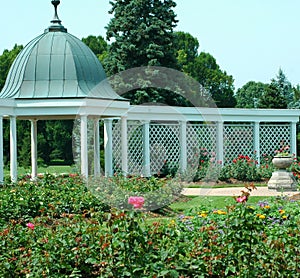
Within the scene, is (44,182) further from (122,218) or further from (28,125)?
A: (28,125)

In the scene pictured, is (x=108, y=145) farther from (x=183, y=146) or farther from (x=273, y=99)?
(x=273, y=99)

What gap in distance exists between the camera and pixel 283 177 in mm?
15578

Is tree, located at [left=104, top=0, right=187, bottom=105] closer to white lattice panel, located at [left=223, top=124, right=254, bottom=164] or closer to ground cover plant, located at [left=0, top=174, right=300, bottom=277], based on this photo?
white lattice panel, located at [left=223, top=124, right=254, bottom=164]

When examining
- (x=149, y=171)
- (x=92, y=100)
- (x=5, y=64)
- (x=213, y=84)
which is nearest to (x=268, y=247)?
(x=92, y=100)

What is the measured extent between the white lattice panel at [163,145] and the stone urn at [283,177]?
187 inches

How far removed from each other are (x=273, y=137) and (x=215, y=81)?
22594 millimetres

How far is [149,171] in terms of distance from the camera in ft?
63.4

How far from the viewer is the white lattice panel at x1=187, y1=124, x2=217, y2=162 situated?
2030 cm

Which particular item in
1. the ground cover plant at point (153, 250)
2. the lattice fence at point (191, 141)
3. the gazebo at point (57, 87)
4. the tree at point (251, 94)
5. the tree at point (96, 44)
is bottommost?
the ground cover plant at point (153, 250)

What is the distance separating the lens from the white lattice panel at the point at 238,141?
20906 mm

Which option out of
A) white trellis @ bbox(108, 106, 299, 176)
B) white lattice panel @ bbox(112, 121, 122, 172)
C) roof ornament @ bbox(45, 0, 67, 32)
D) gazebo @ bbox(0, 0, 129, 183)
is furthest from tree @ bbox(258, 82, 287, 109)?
roof ornament @ bbox(45, 0, 67, 32)

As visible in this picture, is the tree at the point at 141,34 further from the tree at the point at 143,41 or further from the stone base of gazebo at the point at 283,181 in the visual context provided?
the stone base of gazebo at the point at 283,181

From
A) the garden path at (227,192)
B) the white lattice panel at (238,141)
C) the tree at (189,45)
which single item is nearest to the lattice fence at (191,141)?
the white lattice panel at (238,141)

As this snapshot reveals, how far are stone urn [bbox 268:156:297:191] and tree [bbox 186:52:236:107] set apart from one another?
25803mm
